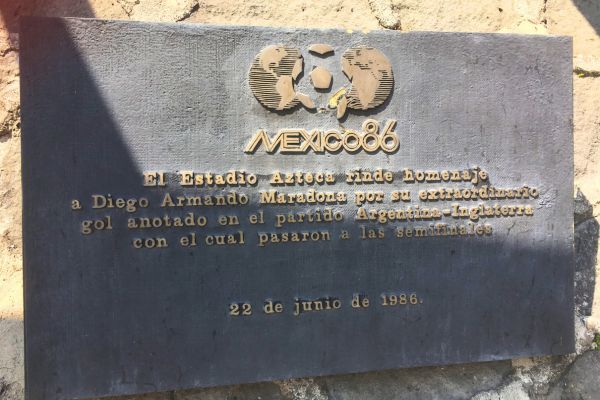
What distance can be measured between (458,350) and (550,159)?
1.00 m

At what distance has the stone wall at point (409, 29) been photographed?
2.18 metres

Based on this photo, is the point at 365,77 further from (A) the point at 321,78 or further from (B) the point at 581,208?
(B) the point at 581,208

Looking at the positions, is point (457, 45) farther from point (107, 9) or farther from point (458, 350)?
point (107, 9)

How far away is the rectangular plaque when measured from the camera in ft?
6.62

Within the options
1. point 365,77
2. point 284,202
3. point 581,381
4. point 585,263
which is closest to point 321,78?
point 365,77

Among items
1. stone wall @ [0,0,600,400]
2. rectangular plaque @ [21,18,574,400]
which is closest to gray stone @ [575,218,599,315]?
stone wall @ [0,0,600,400]

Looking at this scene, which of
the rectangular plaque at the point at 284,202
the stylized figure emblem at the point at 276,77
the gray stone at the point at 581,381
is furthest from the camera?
the gray stone at the point at 581,381

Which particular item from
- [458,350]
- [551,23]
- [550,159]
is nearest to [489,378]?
[458,350]

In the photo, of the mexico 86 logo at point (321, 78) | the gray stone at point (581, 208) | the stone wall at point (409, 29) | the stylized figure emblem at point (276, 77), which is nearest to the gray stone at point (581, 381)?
the stone wall at point (409, 29)

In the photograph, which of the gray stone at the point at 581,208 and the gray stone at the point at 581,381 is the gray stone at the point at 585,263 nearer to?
the gray stone at the point at 581,208

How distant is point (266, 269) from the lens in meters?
2.16

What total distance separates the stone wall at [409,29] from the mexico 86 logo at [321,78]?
0.92 ft

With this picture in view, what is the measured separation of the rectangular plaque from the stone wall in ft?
0.53

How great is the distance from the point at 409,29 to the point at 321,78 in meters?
0.62
